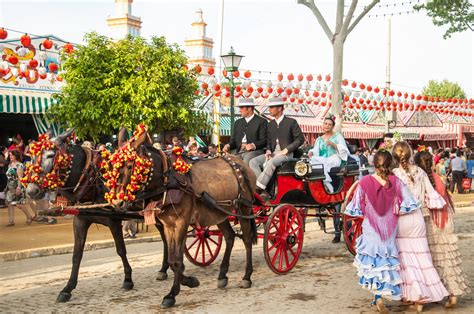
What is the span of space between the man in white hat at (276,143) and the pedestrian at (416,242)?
254 cm

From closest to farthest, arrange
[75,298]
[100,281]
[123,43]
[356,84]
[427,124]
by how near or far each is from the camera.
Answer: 1. [75,298]
2. [100,281]
3. [123,43]
4. [356,84]
5. [427,124]

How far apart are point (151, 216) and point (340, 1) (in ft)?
44.2

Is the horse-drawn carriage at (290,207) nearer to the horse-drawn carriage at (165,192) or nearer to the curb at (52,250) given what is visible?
the horse-drawn carriage at (165,192)

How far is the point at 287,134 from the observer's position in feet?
31.3

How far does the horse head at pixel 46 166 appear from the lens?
689cm

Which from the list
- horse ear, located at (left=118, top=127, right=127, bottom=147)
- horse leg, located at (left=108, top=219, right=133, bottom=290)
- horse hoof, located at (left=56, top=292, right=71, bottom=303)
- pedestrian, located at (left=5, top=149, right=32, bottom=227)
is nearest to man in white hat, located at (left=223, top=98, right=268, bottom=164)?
horse leg, located at (left=108, top=219, right=133, bottom=290)

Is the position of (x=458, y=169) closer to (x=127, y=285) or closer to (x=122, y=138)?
(x=127, y=285)

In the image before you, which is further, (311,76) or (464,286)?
(311,76)

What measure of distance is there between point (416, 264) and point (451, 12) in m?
16.1

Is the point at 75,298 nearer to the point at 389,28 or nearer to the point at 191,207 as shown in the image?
the point at 191,207

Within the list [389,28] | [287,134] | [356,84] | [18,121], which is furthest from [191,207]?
[389,28]

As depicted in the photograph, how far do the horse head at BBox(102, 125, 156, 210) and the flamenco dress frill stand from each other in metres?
2.30

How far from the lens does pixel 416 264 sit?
6609mm

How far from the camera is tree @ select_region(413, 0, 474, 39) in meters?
20.1
